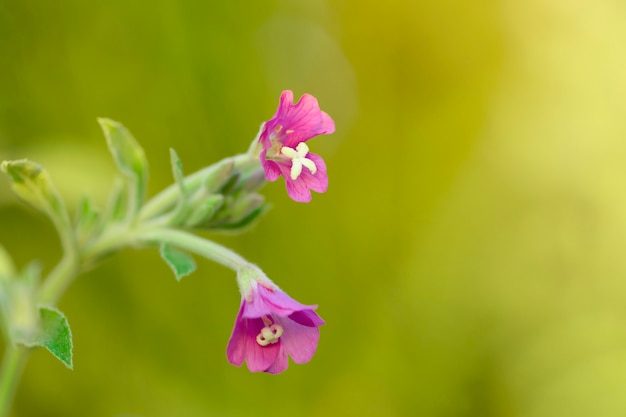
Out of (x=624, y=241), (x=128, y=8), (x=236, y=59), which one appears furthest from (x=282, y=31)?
(x=624, y=241)

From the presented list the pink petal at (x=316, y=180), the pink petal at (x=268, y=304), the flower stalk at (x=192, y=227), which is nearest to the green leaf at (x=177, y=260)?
the flower stalk at (x=192, y=227)

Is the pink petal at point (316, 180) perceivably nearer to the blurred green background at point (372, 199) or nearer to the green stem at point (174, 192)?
the green stem at point (174, 192)

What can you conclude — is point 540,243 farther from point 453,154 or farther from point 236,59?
point 236,59

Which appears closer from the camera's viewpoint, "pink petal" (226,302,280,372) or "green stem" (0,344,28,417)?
"pink petal" (226,302,280,372)

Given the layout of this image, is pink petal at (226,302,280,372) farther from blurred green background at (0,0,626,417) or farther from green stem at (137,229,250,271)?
blurred green background at (0,0,626,417)

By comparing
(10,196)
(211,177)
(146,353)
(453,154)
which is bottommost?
(146,353)

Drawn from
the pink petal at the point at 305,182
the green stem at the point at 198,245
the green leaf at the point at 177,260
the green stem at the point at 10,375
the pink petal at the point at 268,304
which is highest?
the pink petal at the point at 305,182

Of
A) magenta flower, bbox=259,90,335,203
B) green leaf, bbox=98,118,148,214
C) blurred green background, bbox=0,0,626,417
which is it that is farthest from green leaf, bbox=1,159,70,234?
blurred green background, bbox=0,0,626,417
